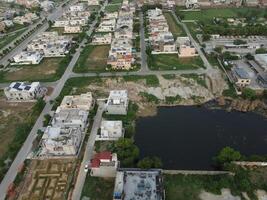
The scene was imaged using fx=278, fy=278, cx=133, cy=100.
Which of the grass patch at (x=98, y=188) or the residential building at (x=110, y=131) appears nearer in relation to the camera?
the grass patch at (x=98, y=188)

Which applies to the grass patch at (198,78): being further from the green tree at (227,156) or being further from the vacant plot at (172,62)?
the green tree at (227,156)

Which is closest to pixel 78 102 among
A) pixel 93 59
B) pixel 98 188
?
pixel 98 188

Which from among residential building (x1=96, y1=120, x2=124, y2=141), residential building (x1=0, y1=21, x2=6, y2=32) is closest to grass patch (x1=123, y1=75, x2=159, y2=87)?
residential building (x1=96, y1=120, x2=124, y2=141)

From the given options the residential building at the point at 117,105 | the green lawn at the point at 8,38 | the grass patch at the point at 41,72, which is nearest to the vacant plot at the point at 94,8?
the green lawn at the point at 8,38

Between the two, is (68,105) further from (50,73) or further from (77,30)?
(77,30)

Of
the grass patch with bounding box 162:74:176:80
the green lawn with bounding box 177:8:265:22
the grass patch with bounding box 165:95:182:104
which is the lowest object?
the grass patch with bounding box 165:95:182:104

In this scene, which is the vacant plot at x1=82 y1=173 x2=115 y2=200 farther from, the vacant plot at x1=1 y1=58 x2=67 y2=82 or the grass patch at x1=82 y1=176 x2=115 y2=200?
the vacant plot at x1=1 y1=58 x2=67 y2=82
